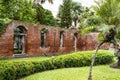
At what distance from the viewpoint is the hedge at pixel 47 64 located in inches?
443

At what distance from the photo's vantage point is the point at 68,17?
131ft

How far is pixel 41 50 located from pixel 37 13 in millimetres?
12579

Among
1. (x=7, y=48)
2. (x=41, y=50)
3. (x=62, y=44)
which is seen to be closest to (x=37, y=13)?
(x=62, y=44)

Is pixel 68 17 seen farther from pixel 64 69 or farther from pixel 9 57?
pixel 64 69

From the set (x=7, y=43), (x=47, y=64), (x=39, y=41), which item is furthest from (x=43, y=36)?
(x=47, y=64)

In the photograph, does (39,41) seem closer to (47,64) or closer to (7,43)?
(7,43)

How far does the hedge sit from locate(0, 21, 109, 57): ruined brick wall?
595cm

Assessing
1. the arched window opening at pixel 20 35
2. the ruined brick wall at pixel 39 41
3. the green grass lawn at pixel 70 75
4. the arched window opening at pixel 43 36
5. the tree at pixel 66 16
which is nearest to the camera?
the green grass lawn at pixel 70 75

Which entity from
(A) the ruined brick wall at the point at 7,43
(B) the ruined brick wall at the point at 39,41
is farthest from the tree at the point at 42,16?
(A) the ruined brick wall at the point at 7,43

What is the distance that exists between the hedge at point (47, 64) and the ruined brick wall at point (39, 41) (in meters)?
5.95

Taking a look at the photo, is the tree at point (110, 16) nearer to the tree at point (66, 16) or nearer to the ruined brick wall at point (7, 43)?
the ruined brick wall at point (7, 43)

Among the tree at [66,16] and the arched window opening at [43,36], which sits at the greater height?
the tree at [66,16]

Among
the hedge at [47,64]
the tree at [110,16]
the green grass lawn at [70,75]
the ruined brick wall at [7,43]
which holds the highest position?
the tree at [110,16]

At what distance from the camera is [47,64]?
565 inches
